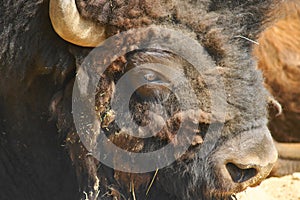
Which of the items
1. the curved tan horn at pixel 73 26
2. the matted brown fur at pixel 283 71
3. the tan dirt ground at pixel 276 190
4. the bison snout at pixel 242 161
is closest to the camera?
the curved tan horn at pixel 73 26

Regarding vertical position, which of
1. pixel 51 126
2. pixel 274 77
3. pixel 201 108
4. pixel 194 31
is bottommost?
pixel 274 77

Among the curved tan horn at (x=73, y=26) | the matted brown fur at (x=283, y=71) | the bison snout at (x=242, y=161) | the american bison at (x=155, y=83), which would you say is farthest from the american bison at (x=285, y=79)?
the curved tan horn at (x=73, y=26)

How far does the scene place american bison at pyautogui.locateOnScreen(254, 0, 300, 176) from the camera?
249 inches

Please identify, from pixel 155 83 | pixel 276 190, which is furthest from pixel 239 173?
pixel 276 190

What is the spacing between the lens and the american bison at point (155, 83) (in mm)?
3629

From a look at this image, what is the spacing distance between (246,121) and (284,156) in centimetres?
293

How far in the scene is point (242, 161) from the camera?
3596 millimetres

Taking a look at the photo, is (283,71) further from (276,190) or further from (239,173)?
(239,173)

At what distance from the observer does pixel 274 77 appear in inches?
249

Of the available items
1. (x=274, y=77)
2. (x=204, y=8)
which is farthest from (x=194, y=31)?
(x=274, y=77)

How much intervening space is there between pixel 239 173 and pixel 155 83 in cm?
61

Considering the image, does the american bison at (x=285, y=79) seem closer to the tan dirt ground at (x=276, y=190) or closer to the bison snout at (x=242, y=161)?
the tan dirt ground at (x=276, y=190)

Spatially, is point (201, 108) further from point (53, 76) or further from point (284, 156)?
point (284, 156)

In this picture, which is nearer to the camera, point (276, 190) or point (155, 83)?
point (155, 83)
